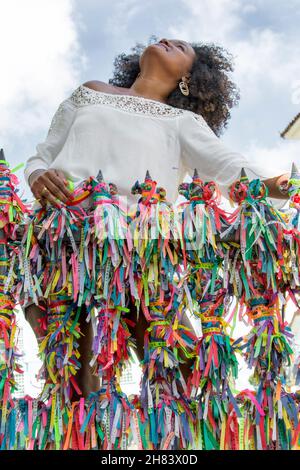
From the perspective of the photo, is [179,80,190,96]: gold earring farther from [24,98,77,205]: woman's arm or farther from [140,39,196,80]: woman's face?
[24,98,77,205]: woman's arm

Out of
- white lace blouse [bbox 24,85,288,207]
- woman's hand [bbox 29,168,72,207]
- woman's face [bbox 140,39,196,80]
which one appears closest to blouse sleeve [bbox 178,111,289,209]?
white lace blouse [bbox 24,85,288,207]

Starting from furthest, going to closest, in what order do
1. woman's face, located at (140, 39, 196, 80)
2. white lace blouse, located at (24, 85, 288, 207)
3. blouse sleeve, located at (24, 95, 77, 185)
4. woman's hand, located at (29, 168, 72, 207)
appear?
woman's face, located at (140, 39, 196, 80)
blouse sleeve, located at (24, 95, 77, 185)
white lace blouse, located at (24, 85, 288, 207)
woman's hand, located at (29, 168, 72, 207)

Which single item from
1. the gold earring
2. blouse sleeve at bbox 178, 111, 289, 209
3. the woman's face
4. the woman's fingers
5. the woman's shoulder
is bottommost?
the woman's fingers

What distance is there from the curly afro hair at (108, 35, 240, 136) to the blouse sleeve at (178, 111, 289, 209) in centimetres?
20

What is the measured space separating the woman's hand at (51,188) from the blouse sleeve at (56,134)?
8.5 inches

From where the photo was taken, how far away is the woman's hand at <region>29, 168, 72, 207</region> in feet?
4.71

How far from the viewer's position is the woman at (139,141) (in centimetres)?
152

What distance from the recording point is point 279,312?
1.38 meters

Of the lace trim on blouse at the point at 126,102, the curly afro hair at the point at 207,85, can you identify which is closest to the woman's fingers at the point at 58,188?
the lace trim on blouse at the point at 126,102

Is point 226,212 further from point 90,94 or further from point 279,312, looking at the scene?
point 90,94

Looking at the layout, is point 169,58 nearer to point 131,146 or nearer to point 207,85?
point 207,85

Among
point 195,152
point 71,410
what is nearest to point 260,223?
point 195,152
